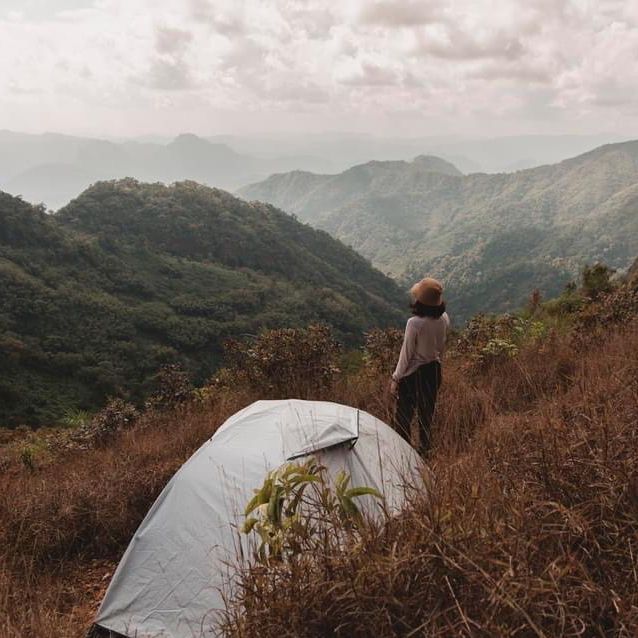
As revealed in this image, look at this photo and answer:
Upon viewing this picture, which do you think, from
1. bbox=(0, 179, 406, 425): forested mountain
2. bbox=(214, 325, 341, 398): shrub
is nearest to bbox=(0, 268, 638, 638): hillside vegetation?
bbox=(214, 325, 341, 398): shrub

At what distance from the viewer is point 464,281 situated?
4692 inches

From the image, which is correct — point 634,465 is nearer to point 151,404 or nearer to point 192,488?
point 192,488

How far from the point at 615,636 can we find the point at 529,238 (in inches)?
6787

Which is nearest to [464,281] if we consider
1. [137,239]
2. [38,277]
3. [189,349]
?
[137,239]

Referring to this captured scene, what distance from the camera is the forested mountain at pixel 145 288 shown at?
35344 mm

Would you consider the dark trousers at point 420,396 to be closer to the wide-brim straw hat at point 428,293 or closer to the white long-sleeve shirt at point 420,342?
the white long-sleeve shirt at point 420,342

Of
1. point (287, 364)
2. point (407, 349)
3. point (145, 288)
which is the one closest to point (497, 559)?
point (407, 349)

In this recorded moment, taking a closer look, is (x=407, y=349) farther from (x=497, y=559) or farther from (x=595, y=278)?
(x=595, y=278)

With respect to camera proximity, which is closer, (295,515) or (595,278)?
(295,515)

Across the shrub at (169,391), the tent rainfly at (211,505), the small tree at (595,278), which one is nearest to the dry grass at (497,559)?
the tent rainfly at (211,505)

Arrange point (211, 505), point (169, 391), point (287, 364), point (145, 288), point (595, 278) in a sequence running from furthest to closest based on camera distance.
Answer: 1. point (145, 288)
2. point (595, 278)
3. point (169, 391)
4. point (287, 364)
5. point (211, 505)

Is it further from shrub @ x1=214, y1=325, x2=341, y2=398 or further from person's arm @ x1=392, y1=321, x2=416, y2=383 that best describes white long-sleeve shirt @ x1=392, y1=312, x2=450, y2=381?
shrub @ x1=214, y1=325, x2=341, y2=398

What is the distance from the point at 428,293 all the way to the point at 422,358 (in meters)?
0.49

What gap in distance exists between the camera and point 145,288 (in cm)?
5494
